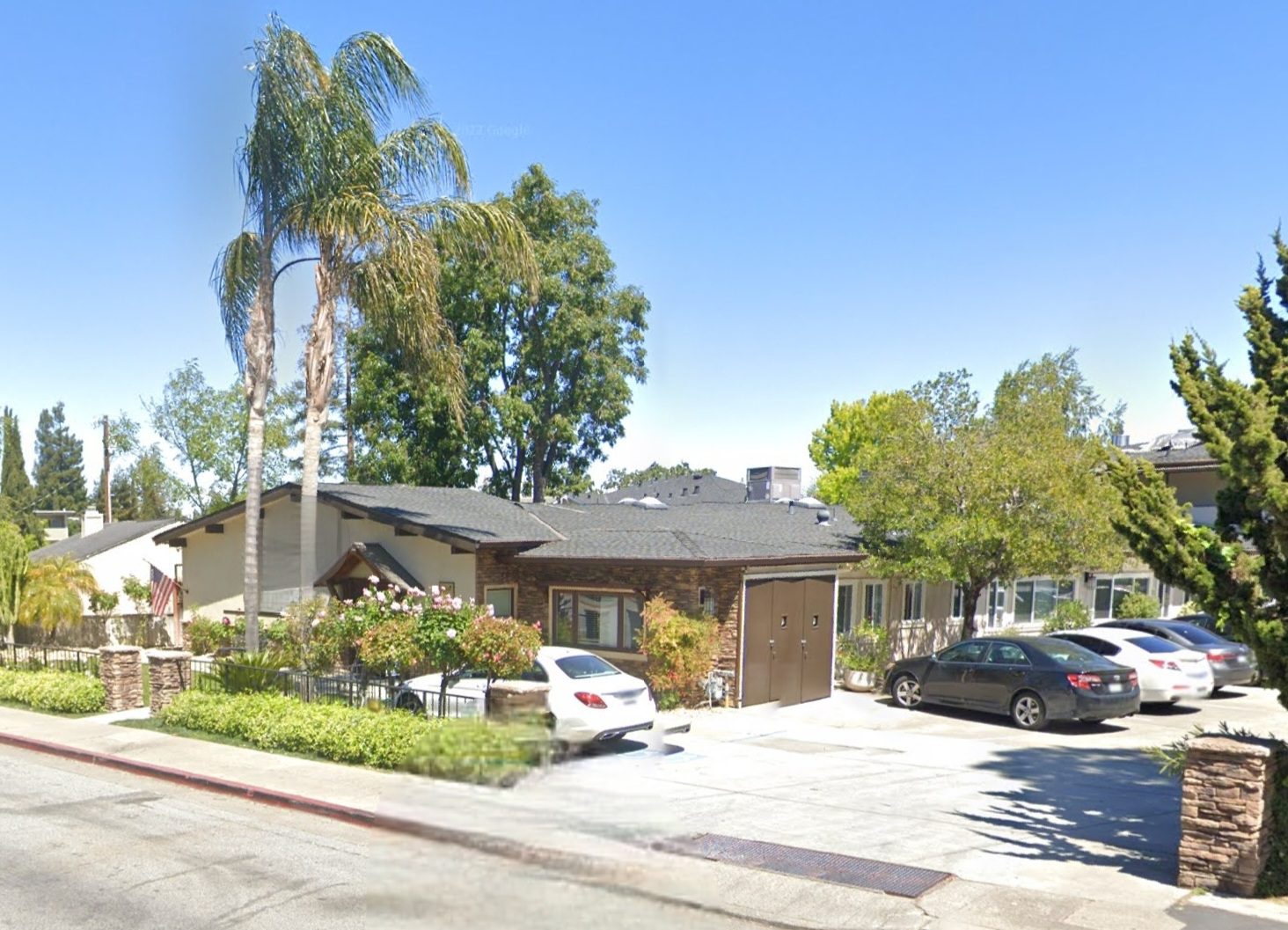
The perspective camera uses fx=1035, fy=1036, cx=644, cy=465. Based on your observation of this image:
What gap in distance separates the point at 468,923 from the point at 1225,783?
7.96m

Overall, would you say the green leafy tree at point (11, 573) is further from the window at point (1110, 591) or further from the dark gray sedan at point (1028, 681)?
the window at point (1110, 591)

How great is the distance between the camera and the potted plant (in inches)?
818

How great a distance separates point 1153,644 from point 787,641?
21.3 ft

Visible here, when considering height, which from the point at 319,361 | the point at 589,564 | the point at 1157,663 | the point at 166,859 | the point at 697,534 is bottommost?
the point at 166,859

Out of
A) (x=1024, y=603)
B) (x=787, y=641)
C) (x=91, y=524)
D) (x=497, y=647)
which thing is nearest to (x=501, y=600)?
(x=787, y=641)

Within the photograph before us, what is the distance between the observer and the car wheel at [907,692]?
60.6ft

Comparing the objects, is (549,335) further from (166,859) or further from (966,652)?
(166,859)

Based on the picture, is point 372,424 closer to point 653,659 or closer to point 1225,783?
point 653,659

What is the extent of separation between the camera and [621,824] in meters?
2.19

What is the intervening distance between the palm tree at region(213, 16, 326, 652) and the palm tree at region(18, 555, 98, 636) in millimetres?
10120

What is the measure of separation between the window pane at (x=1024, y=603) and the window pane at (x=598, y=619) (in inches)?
597

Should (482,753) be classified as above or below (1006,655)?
above

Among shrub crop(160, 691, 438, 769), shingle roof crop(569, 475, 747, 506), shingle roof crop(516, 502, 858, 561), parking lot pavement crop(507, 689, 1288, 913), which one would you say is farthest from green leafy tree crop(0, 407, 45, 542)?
parking lot pavement crop(507, 689, 1288, 913)

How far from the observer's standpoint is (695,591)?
1797 cm
